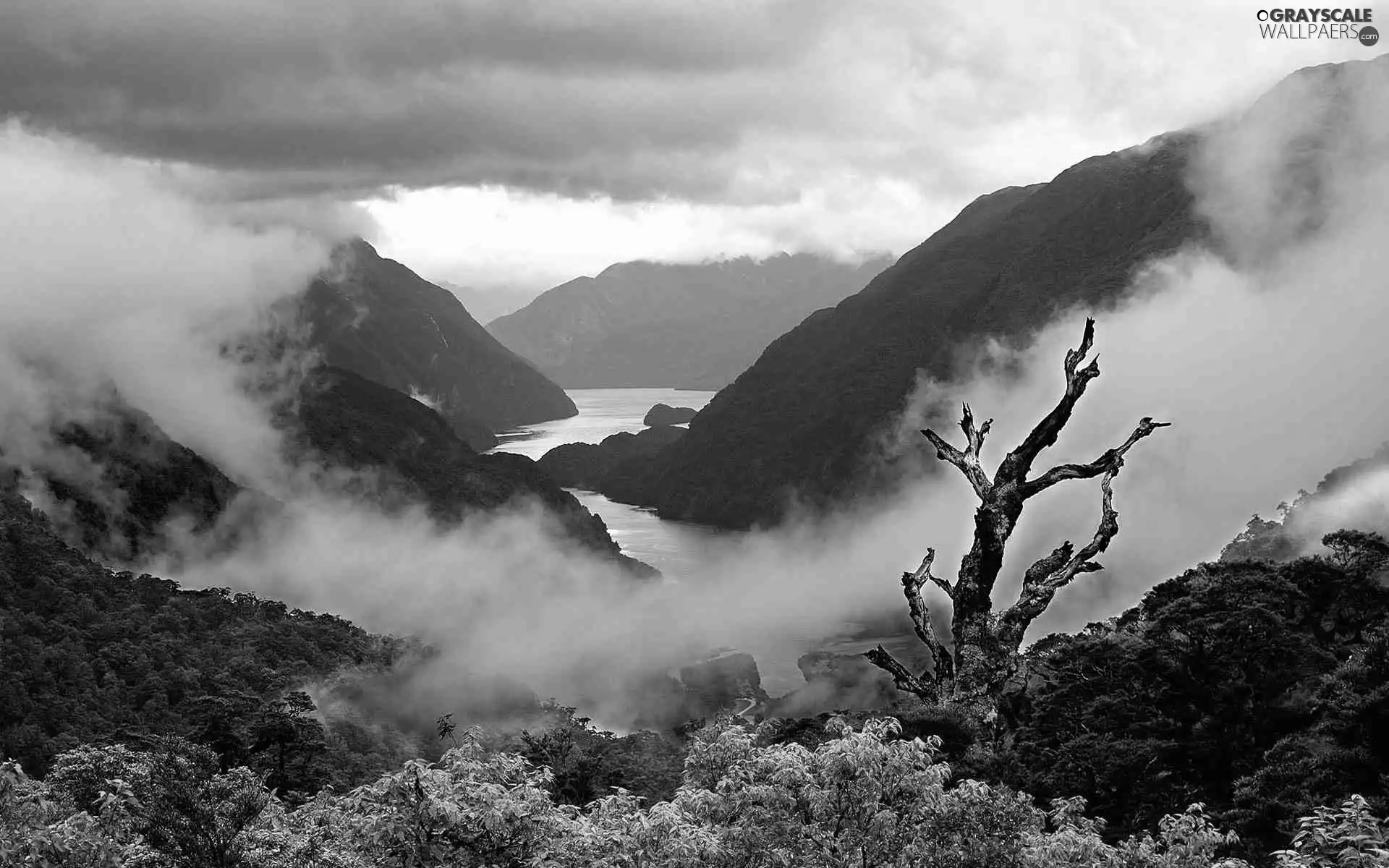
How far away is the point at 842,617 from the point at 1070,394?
165250 mm

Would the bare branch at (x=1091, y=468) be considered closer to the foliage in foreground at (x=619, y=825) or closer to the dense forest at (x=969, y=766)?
the dense forest at (x=969, y=766)

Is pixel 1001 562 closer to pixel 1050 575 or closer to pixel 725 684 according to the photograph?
pixel 1050 575

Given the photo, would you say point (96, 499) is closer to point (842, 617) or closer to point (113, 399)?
point (113, 399)

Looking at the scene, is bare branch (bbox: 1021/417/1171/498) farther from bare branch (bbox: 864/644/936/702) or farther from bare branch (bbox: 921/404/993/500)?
bare branch (bbox: 864/644/936/702)

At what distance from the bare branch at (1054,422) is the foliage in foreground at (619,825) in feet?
25.7

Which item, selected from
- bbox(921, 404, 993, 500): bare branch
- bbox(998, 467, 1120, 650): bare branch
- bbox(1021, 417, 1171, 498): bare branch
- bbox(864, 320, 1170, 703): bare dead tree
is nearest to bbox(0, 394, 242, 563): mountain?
bbox(921, 404, 993, 500): bare branch

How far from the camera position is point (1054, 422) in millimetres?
21609

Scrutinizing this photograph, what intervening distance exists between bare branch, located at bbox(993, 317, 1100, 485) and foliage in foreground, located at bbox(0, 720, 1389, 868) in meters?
7.85

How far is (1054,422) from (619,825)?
41.1 ft

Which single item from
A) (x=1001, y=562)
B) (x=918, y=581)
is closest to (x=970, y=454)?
(x=1001, y=562)

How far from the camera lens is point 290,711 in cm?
7656

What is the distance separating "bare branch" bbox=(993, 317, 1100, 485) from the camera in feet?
70.2

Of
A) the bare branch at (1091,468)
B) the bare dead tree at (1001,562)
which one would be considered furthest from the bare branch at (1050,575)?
the bare branch at (1091,468)

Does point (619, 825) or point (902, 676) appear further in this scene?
point (902, 676)
